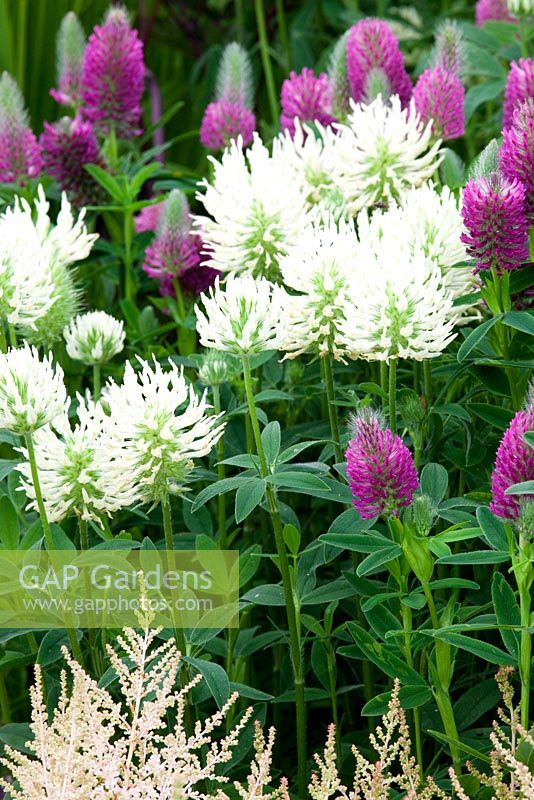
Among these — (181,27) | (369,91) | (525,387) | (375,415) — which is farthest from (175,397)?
(181,27)

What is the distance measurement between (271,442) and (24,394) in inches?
12.3

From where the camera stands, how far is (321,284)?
1438 mm

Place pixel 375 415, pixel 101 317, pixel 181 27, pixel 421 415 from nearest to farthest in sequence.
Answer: pixel 375 415 < pixel 421 415 < pixel 101 317 < pixel 181 27

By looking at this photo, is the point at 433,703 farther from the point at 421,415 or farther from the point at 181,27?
the point at 181,27

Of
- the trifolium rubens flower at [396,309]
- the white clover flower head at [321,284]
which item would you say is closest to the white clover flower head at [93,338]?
the white clover flower head at [321,284]

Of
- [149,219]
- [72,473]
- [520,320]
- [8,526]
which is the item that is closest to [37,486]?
[72,473]

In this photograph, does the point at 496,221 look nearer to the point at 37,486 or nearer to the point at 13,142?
the point at 37,486

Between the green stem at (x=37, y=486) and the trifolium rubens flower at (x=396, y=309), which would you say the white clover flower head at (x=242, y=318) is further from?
the green stem at (x=37, y=486)

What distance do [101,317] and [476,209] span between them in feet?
1.98

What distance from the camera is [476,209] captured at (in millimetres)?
1360

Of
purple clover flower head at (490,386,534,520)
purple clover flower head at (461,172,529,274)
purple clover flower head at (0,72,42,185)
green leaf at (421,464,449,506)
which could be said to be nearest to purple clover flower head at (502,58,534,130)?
purple clover flower head at (461,172,529,274)

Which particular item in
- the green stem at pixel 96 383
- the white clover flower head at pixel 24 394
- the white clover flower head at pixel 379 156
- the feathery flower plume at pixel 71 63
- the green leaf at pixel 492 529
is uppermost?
the feathery flower plume at pixel 71 63

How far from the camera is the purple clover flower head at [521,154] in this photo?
139 centimetres

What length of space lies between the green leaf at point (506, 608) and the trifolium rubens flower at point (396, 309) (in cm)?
28
